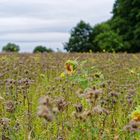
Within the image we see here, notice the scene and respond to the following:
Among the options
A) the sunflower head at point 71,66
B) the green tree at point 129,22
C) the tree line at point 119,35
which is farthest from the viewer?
the green tree at point 129,22

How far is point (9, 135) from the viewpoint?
3268 millimetres

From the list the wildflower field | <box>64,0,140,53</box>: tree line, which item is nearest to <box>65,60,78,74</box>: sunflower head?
the wildflower field

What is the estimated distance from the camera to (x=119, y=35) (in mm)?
45438

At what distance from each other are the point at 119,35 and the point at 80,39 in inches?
293

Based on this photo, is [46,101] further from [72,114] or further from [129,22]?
[129,22]

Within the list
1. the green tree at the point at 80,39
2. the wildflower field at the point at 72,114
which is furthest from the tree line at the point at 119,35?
the wildflower field at the point at 72,114

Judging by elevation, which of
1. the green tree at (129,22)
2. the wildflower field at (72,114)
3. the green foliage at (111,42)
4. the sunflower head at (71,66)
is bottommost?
the wildflower field at (72,114)

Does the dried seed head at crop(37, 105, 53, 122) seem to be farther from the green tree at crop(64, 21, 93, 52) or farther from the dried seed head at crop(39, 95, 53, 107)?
the green tree at crop(64, 21, 93, 52)

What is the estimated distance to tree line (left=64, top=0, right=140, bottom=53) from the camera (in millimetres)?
42469

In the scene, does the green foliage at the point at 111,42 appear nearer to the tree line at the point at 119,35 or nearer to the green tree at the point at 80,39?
the tree line at the point at 119,35

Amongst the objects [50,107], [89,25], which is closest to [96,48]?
[89,25]

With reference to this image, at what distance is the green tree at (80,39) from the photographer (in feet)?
164

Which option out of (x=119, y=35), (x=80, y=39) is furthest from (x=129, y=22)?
(x=80, y=39)

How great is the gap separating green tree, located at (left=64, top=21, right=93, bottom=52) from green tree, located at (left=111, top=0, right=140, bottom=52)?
12.8ft
